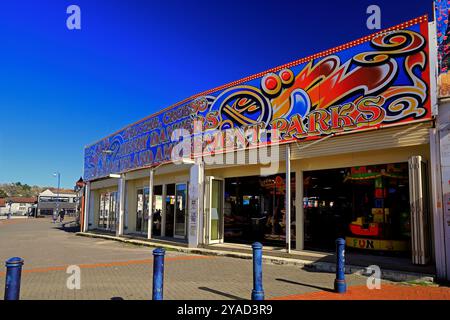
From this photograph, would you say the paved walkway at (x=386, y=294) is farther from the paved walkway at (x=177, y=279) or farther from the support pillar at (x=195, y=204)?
the support pillar at (x=195, y=204)

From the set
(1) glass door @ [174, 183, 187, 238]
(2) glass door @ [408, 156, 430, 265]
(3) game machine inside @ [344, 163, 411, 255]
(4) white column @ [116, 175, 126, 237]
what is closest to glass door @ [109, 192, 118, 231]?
(4) white column @ [116, 175, 126, 237]

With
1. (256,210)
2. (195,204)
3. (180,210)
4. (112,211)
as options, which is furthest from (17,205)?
(256,210)

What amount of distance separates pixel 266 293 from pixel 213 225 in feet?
25.4

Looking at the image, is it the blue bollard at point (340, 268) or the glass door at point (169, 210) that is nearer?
the blue bollard at point (340, 268)

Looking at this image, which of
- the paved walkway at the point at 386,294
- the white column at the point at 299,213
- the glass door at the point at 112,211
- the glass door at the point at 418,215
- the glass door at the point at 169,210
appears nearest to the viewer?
the paved walkway at the point at 386,294

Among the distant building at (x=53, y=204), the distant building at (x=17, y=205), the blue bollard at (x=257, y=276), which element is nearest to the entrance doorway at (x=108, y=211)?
the blue bollard at (x=257, y=276)

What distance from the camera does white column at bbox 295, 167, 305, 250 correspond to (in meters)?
12.1

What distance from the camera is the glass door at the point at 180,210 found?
17.5 metres

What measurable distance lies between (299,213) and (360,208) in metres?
1.79

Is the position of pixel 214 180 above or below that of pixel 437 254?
above

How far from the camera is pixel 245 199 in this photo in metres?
15.0

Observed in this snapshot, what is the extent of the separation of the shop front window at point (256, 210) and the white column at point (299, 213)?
38 cm
